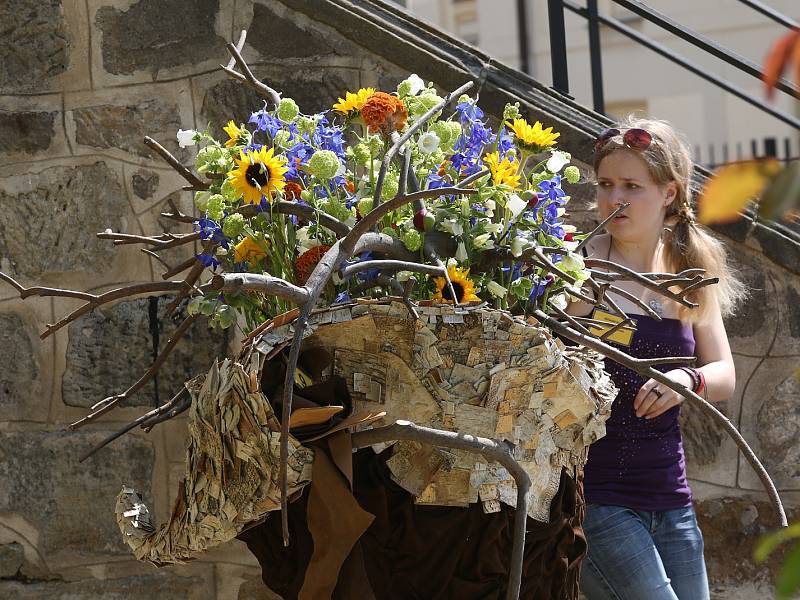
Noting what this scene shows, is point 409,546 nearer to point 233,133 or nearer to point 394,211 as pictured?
point 394,211

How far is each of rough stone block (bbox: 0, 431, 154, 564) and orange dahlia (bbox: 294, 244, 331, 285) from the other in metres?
1.21

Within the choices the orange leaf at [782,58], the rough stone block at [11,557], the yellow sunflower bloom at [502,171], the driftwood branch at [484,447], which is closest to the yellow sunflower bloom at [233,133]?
the yellow sunflower bloom at [502,171]

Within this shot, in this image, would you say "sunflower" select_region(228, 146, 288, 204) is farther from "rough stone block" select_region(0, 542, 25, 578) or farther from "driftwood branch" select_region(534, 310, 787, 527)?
"rough stone block" select_region(0, 542, 25, 578)

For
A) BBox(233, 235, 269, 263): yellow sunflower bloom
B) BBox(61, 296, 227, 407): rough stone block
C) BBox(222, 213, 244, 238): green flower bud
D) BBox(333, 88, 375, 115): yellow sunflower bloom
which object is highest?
BBox(333, 88, 375, 115): yellow sunflower bloom

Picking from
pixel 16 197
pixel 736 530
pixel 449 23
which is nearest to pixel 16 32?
pixel 16 197

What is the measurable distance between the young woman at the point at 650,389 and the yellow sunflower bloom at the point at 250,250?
77 cm

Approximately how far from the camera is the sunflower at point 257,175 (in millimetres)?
1405

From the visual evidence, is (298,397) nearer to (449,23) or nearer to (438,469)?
(438,469)

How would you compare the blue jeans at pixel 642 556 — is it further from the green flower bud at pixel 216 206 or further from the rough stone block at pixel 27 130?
the rough stone block at pixel 27 130

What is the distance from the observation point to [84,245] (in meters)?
2.52

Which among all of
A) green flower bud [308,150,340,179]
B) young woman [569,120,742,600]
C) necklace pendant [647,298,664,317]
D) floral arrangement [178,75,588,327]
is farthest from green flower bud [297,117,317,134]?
necklace pendant [647,298,664,317]

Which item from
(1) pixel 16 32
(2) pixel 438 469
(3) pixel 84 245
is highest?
(1) pixel 16 32

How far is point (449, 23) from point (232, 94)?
1226cm

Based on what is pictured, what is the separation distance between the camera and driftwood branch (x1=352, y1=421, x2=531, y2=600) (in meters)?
1.31
